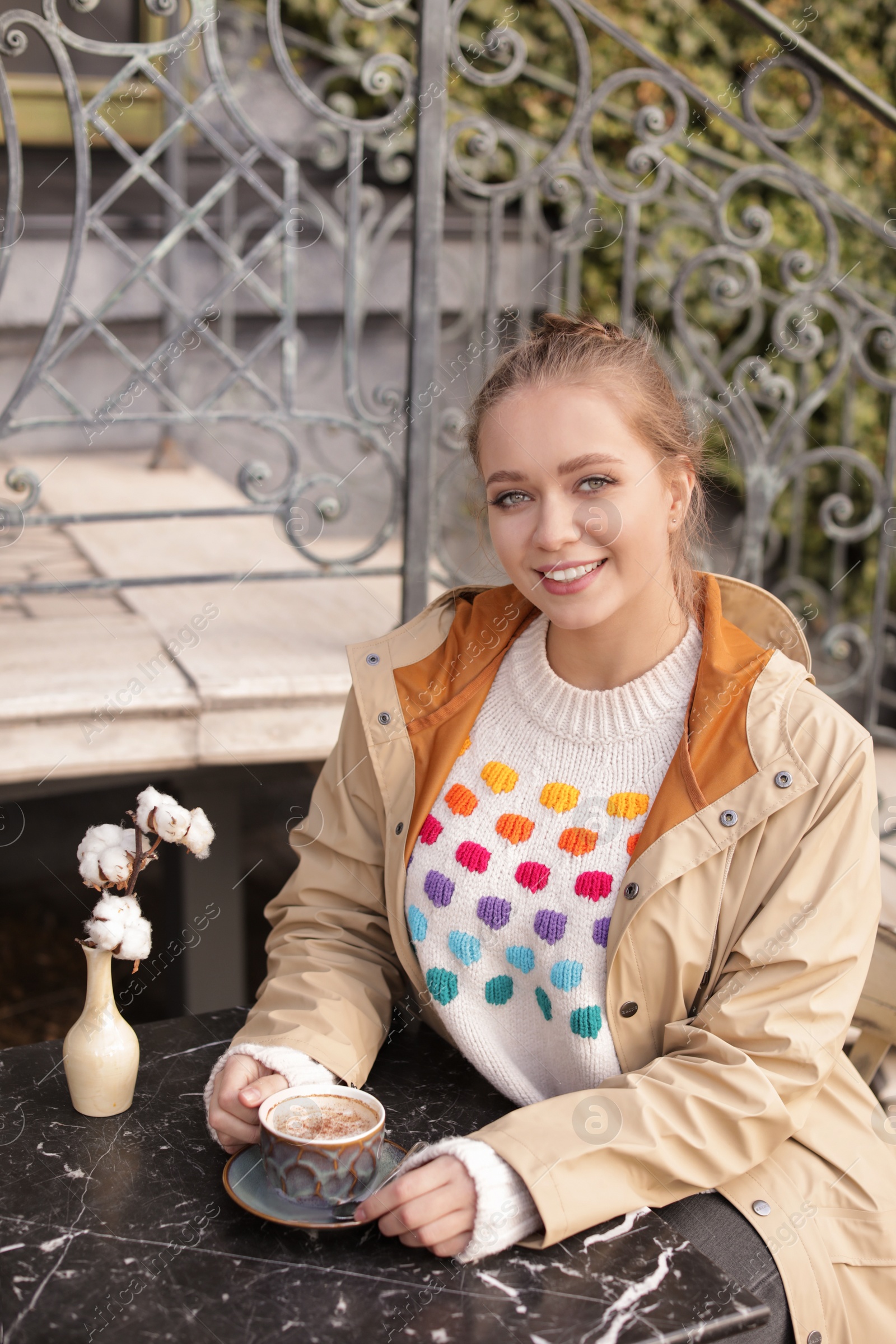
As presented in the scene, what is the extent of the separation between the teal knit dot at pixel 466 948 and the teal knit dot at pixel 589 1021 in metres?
0.16

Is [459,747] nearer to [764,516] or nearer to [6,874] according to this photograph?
[764,516]

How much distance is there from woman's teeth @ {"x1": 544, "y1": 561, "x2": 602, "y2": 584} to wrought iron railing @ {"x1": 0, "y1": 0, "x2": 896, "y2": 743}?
395mm

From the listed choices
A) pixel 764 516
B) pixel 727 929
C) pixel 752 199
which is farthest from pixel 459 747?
pixel 752 199

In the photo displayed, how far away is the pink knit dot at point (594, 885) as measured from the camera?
1478 millimetres

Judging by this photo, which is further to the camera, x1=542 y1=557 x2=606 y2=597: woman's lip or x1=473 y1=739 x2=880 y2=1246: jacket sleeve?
x1=542 y1=557 x2=606 y2=597: woman's lip

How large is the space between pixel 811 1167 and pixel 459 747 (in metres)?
0.67

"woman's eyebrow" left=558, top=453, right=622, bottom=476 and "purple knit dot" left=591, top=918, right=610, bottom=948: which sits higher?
"woman's eyebrow" left=558, top=453, right=622, bottom=476

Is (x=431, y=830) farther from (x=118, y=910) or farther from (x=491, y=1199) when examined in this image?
(x=491, y=1199)

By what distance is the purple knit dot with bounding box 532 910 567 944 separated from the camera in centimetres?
150

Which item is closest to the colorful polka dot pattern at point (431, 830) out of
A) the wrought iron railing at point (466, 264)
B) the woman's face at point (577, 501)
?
the woman's face at point (577, 501)

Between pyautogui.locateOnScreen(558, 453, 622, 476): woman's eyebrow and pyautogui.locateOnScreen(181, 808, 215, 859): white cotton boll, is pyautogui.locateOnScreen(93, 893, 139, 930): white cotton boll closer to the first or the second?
pyautogui.locateOnScreen(181, 808, 215, 859): white cotton boll

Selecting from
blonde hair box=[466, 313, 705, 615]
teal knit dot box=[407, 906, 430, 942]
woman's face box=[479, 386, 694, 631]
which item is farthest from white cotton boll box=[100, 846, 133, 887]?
blonde hair box=[466, 313, 705, 615]

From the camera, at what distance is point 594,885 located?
148 centimetres

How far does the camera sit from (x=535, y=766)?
160 centimetres
